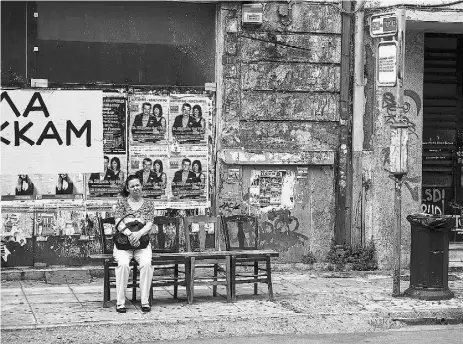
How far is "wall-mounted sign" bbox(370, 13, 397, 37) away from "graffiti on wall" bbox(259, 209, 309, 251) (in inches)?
130

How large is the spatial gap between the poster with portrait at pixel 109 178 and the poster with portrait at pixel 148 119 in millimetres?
325

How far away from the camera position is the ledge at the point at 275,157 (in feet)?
43.5

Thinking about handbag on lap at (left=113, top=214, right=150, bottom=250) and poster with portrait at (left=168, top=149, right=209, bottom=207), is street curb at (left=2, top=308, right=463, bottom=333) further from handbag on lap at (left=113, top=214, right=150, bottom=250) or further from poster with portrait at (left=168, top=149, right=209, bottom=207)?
poster with portrait at (left=168, top=149, right=209, bottom=207)

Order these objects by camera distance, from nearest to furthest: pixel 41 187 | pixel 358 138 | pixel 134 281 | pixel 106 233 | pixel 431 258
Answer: pixel 134 281 → pixel 431 258 → pixel 106 233 → pixel 41 187 → pixel 358 138

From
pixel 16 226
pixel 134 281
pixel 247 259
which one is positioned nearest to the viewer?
pixel 134 281

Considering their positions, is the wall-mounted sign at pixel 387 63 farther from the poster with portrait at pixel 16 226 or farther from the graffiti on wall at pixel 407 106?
the poster with portrait at pixel 16 226

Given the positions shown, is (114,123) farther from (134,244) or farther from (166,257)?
(134,244)

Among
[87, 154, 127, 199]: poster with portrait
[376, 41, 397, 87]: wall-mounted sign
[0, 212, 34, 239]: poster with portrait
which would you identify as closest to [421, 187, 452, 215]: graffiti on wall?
[376, 41, 397, 87]: wall-mounted sign

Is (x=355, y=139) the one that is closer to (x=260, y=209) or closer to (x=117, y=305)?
(x=260, y=209)

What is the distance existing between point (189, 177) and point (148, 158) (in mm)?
661

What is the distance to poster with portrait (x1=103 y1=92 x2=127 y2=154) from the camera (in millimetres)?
12852

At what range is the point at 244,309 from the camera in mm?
10453

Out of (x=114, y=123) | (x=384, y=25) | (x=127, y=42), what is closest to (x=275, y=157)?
(x=114, y=123)

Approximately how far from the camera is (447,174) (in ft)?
48.3
